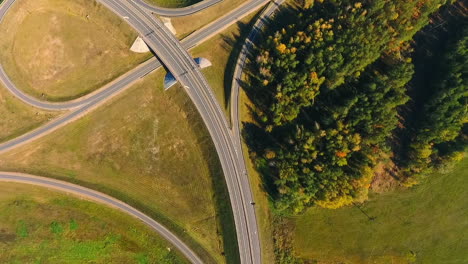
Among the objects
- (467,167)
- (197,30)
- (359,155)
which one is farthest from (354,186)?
(197,30)

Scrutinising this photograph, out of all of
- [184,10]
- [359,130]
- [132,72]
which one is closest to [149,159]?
[132,72]

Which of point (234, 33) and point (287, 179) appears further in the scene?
point (234, 33)

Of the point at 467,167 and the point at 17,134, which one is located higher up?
the point at 17,134

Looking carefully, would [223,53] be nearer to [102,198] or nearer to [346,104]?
[346,104]

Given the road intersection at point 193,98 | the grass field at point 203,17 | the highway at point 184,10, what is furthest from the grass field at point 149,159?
the highway at point 184,10

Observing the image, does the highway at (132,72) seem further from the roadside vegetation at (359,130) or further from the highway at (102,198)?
the highway at (102,198)

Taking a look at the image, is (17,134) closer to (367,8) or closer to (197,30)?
(197,30)
